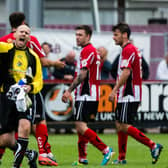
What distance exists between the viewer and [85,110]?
45.3 feet

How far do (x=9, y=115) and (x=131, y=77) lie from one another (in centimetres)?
311

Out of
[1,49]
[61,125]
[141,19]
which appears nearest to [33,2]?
[61,125]

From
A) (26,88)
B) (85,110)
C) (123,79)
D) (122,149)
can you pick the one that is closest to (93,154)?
(122,149)

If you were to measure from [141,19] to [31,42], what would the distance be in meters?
30.7

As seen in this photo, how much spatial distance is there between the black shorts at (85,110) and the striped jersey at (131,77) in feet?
1.45

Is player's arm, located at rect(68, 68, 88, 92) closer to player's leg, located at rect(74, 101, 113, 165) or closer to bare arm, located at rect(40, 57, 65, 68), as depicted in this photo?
player's leg, located at rect(74, 101, 113, 165)

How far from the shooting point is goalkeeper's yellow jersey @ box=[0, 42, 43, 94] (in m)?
11.5

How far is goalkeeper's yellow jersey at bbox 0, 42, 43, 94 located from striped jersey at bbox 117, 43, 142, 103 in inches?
97.4

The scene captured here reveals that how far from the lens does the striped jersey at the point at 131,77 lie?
44.8 feet

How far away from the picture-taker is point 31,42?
13391 mm

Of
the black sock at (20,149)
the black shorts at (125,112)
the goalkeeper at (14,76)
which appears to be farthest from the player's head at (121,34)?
the black sock at (20,149)

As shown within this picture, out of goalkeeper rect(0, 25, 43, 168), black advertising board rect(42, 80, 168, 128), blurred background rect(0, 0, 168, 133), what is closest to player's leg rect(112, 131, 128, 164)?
goalkeeper rect(0, 25, 43, 168)

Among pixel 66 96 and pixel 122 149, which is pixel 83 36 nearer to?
pixel 66 96

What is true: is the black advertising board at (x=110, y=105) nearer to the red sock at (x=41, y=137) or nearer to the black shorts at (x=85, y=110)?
the black shorts at (x=85, y=110)
